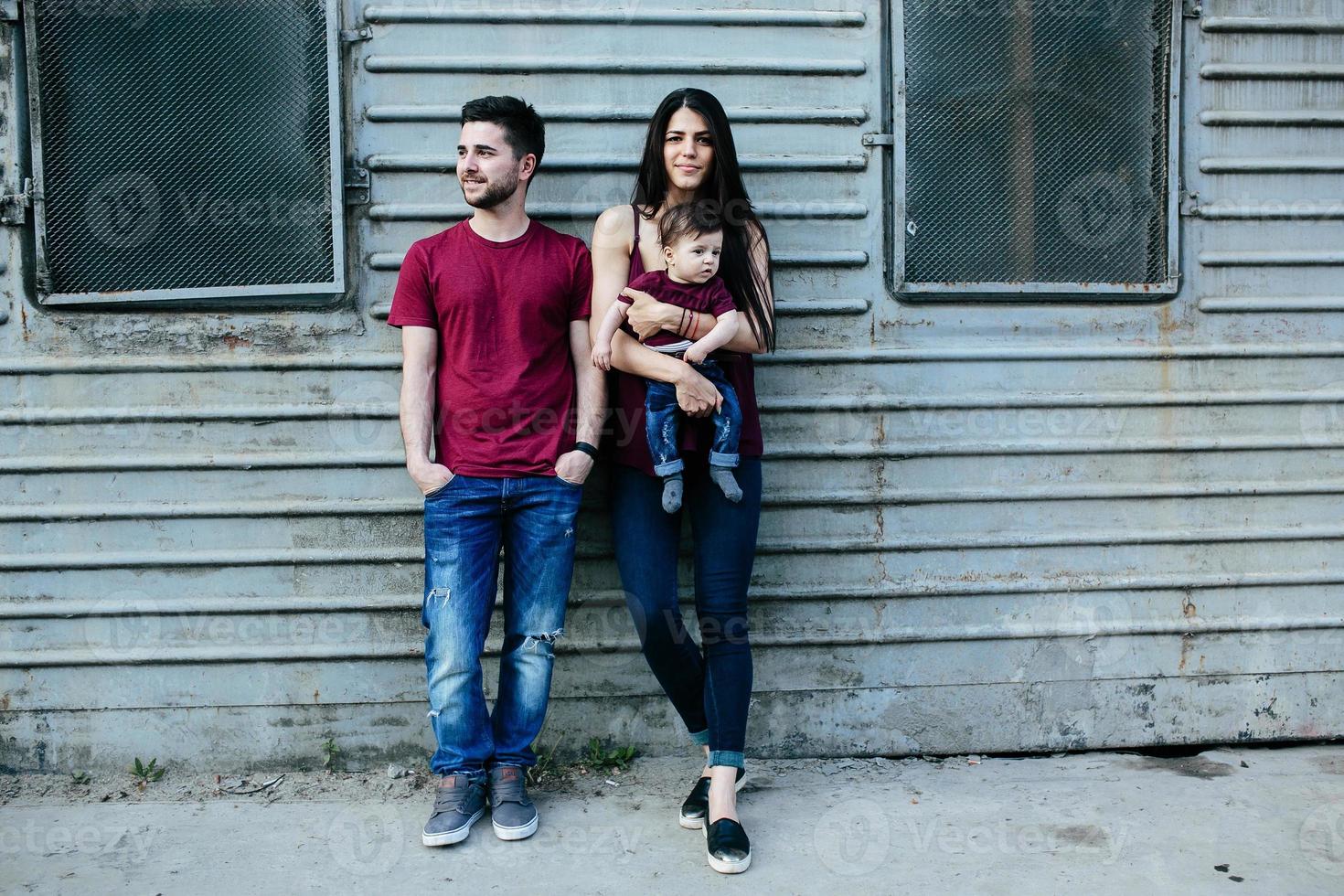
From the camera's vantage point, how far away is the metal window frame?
13.3ft

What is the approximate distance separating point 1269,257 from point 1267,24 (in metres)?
0.92

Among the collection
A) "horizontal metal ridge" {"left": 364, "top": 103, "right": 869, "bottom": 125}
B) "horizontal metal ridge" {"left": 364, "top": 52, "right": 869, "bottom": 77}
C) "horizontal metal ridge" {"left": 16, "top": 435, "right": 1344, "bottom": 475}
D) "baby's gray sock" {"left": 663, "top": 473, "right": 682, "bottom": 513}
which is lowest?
"baby's gray sock" {"left": 663, "top": 473, "right": 682, "bottom": 513}

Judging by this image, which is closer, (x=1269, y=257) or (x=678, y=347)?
(x=678, y=347)

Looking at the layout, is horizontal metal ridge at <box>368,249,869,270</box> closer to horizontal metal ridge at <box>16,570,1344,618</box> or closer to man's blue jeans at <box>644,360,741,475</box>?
man's blue jeans at <box>644,360,741,475</box>

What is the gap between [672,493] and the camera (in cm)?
341

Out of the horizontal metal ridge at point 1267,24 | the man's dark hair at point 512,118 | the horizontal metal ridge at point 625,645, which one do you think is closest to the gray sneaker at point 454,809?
the horizontal metal ridge at point 625,645

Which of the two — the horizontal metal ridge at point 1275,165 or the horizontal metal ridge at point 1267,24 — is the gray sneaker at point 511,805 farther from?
the horizontal metal ridge at point 1267,24

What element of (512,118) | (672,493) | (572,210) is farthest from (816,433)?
(512,118)

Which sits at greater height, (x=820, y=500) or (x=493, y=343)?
(x=493, y=343)

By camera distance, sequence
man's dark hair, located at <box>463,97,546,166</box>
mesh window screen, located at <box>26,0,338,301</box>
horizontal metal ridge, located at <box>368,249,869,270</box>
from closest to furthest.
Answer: man's dark hair, located at <box>463,97,546,166</box> → mesh window screen, located at <box>26,0,338,301</box> → horizontal metal ridge, located at <box>368,249,869,270</box>

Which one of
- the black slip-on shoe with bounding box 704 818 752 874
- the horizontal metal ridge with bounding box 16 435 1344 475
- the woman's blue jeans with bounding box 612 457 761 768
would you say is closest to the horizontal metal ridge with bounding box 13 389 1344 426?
the horizontal metal ridge with bounding box 16 435 1344 475

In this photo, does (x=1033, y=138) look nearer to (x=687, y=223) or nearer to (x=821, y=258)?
(x=821, y=258)

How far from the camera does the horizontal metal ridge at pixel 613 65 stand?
12.8 ft

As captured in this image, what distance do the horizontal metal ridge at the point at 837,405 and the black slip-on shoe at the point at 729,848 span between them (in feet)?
5.09
